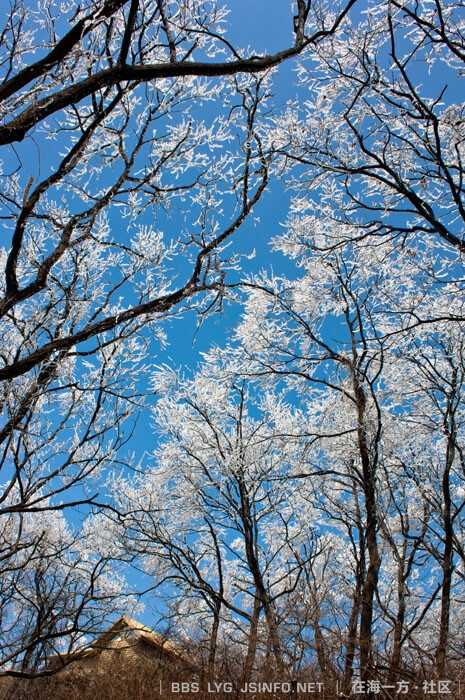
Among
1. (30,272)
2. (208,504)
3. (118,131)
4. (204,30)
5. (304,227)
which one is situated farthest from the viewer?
(208,504)

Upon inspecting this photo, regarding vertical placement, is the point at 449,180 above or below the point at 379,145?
below

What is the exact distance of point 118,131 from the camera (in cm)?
413

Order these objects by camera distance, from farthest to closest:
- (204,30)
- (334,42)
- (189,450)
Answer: (189,450)
(334,42)
(204,30)

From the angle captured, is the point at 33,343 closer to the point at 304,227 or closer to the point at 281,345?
the point at 304,227

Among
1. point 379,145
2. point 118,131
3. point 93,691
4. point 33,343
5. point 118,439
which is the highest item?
point 379,145

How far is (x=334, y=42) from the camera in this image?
5.17 metres

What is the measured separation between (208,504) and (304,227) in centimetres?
670

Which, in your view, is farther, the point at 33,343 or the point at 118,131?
the point at 33,343

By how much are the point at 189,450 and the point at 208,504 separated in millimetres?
1385

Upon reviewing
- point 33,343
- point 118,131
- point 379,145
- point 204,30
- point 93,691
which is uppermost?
point 379,145

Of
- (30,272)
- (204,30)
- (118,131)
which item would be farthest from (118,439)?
(204,30)

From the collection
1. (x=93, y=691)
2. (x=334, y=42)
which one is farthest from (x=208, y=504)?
(x=334, y=42)

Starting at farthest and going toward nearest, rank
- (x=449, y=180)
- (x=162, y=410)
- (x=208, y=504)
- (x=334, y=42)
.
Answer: (x=162, y=410) → (x=208, y=504) → (x=334, y=42) → (x=449, y=180)

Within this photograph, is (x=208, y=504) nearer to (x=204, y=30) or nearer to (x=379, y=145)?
(x=379, y=145)
